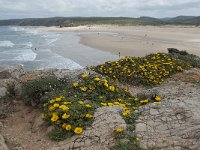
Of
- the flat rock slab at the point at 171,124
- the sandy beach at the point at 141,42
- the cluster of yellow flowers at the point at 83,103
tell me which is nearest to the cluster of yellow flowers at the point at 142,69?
the cluster of yellow flowers at the point at 83,103

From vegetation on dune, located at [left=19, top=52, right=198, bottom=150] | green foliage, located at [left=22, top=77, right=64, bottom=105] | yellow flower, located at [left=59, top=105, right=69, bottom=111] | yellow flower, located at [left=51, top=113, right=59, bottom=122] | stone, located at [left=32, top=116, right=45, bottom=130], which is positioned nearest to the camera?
vegetation on dune, located at [left=19, top=52, right=198, bottom=150]

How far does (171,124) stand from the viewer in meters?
5.92

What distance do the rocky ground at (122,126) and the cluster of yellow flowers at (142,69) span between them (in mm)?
3204

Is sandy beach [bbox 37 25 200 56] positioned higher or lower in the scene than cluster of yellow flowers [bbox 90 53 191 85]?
lower

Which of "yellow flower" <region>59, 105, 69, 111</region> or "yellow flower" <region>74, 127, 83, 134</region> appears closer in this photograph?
"yellow flower" <region>74, 127, 83, 134</region>

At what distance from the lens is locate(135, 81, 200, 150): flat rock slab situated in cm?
542

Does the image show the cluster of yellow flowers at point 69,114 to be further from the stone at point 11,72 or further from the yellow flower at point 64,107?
the stone at point 11,72

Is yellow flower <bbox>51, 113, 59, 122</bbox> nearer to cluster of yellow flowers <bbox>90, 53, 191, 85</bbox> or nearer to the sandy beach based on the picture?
cluster of yellow flowers <bbox>90, 53, 191, 85</bbox>

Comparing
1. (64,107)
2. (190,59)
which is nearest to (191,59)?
(190,59)

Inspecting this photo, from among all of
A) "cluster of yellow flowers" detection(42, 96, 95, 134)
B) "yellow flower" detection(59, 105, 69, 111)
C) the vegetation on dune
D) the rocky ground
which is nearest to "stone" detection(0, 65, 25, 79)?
the vegetation on dune

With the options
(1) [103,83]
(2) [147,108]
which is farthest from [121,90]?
(2) [147,108]

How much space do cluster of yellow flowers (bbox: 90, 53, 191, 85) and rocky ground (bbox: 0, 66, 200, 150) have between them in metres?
3.20

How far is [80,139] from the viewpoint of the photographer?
5.81 meters

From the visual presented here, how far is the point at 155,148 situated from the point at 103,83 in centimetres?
302
